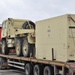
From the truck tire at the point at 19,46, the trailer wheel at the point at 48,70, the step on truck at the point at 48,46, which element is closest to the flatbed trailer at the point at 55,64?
the step on truck at the point at 48,46

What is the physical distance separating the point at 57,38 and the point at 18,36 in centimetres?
561

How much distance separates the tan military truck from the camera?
15.8m

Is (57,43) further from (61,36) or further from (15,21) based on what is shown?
(15,21)

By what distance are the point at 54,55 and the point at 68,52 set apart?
3.85ft

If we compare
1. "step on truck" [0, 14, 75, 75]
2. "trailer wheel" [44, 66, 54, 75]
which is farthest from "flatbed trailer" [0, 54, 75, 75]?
"trailer wheel" [44, 66, 54, 75]

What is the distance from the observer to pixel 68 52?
11469 mm

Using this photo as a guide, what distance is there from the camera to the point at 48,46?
13.0 m

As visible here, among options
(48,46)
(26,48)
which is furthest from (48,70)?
(26,48)

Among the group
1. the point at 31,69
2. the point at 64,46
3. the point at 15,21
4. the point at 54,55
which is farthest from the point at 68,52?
the point at 15,21

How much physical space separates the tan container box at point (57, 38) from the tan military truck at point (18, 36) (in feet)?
5.29

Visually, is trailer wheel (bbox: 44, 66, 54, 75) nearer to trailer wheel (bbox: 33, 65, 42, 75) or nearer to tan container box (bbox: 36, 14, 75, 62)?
tan container box (bbox: 36, 14, 75, 62)

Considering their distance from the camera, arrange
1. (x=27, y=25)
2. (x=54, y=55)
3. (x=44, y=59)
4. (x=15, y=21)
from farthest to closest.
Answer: (x=15, y=21), (x=27, y=25), (x=44, y=59), (x=54, y=55)

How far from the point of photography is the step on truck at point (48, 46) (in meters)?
11.5

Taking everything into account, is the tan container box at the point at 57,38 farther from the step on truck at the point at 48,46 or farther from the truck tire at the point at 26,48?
the truck tire at the point at 26,48
